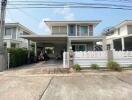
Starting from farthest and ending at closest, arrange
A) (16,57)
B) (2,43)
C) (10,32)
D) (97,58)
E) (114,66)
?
(10,32) → (16,57) → (2,43) → (97,58) → (114,66)

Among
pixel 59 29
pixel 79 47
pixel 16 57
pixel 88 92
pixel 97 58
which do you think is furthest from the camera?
pixel 59 29

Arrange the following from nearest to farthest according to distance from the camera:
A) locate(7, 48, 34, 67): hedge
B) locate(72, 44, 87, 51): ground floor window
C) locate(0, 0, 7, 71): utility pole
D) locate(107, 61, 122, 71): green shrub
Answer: locate(107, 61, 122, 71): green shrub
locate(0, 0, 7, 71): utility pole
locate(7, 48, 34, 67): hedge
locate(72, 44, 87, 51): ground floor window

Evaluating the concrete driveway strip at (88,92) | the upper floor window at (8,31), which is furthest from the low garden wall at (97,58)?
the upper floor window at (8,31)

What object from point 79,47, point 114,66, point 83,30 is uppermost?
point 83,30

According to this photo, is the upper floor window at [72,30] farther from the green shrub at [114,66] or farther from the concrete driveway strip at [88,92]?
the concrete driveway strip at [88,92]

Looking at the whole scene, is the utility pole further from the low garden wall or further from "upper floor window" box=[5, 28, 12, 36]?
"upper floor window" box=[5, 28, 12, 36]

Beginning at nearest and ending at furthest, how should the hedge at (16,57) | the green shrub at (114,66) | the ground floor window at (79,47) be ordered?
1. the green shrub at (114,66)
2. the hedge at (16,57)
3. the ground floor window at (79,47)

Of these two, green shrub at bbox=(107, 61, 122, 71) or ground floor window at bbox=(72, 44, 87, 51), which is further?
ground floor window at bbox=(72, 44, 87, 51)

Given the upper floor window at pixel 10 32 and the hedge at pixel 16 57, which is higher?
the upper floor window at pixel 10 32

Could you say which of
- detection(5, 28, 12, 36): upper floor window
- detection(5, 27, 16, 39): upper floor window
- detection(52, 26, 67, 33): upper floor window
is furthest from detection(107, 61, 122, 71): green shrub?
detection(5, 28, 12, 36): upper floor window

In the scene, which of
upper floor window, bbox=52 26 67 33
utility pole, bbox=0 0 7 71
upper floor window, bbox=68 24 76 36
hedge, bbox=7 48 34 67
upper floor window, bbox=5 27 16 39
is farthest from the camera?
upper floor window, bbox=5 27 16 39

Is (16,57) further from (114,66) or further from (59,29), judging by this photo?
(59,29)

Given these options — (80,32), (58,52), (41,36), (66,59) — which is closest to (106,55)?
(66,59)

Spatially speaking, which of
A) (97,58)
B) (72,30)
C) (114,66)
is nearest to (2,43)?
(97,58)
